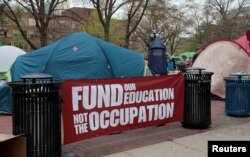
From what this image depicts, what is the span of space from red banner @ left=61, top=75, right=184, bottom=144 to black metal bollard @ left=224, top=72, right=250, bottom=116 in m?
2.27

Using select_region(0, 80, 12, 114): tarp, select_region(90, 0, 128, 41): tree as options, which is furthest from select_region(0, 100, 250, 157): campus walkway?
select_region(90, 0, 128, 41): tree

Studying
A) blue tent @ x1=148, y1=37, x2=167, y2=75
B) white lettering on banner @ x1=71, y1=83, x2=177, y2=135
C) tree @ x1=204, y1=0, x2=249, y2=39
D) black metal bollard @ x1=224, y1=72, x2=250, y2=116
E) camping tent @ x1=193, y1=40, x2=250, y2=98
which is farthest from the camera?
tree @ x1=204, y1=0, x2=249, y2=39

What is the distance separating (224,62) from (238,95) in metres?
4.03

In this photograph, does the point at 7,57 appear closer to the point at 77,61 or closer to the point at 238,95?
the point at 77,61

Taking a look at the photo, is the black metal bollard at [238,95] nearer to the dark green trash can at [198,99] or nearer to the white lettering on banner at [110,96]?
the dark green trash can at [198,99]

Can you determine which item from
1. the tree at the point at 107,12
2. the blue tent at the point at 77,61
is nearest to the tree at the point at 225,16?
the tree at the point at 107,12

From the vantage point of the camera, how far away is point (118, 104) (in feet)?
22.0

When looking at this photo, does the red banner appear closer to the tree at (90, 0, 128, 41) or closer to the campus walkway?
the campus walkway

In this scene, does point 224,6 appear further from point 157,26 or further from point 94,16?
point 94,16

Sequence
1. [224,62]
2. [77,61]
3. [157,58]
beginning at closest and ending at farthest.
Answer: [77,61] < [224,62] < [157,58]

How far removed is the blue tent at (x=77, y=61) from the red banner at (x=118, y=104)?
3.61m

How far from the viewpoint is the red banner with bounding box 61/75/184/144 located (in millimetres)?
6035

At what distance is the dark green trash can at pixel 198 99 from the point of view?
7656 millimetres

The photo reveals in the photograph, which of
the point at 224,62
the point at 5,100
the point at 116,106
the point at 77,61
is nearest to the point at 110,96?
the point at 116,106
